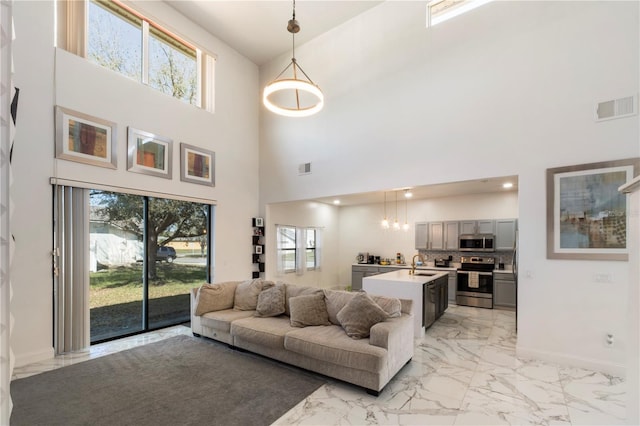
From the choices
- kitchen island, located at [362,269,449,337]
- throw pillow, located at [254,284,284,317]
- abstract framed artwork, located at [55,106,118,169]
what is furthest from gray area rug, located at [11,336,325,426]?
abstract framed artwork, located at [55,106,118,169]

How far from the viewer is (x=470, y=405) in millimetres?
2725

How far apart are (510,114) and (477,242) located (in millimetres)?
3629

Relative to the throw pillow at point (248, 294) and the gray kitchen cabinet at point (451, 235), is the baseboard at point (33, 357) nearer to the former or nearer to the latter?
the throw pillow at point (248, 294)

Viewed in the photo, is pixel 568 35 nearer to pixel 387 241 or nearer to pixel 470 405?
pixel 470 405

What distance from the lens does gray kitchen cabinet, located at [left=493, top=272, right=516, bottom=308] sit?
6.22 m

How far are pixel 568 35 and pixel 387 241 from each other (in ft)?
19.1

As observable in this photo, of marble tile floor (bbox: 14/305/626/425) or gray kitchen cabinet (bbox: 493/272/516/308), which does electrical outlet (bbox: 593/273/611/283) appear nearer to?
marble tile floor (bbox: 14/305/626/425)

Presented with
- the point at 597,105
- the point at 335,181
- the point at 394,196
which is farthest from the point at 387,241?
the point at 597,105

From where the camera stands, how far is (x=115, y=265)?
4.64 meters

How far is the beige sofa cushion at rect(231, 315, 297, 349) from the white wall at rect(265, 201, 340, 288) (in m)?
2.91

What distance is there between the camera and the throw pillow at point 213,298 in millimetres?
4477

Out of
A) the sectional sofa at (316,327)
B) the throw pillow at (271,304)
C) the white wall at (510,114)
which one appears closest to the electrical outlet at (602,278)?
the white wall at (510,114)

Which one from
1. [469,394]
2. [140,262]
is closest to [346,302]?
[469,394]

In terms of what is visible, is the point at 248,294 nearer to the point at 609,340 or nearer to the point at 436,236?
the point at 609,340
